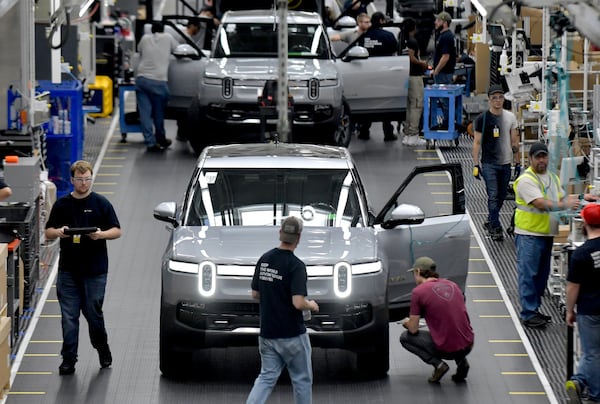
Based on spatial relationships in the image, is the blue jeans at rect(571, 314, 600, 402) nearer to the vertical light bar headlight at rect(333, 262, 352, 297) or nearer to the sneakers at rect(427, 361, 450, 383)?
the sneakers at rect(427, 361, 450, 383)

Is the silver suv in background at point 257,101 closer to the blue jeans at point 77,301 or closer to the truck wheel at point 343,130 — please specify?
the truck wheel at point 343,130

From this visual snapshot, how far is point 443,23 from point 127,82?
493cm

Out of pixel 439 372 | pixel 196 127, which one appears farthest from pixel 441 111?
pixel 439 372

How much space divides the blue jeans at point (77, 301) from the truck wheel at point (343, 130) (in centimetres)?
788

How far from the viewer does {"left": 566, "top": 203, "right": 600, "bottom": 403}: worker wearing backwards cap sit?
10.3 meters

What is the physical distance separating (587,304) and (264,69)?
9.52 m

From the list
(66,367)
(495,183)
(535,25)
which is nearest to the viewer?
(66,367)

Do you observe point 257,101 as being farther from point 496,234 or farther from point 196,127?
point 496,234

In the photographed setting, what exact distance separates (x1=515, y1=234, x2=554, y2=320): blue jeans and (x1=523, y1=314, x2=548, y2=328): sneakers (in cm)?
4

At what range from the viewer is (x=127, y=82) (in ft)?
73.0

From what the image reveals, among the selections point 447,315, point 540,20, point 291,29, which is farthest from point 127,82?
point 447,315

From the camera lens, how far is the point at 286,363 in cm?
995

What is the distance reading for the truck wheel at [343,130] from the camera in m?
19.2

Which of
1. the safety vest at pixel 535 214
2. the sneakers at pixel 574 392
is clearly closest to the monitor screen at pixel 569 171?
the safety vest at pixel 535 214
